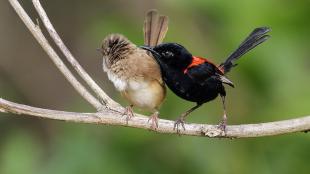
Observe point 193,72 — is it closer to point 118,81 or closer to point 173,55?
point 173,55

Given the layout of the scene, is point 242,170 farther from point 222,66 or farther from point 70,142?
point 70,142

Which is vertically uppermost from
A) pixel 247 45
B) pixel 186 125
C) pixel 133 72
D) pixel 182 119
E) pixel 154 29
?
pixel 154 29

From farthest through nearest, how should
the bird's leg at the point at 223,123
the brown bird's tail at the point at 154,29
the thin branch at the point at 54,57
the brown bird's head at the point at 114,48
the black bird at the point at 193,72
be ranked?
1. the brown bird's tail at the point at 154,29
2. the brown bird's head at the point at 114,48
3. the black bird at the point at 193,72
4. the thin branch at the point at 54,57
5. the bird's leg at the point at 223,123

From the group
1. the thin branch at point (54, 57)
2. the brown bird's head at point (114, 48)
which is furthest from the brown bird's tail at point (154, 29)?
the thin branch at point (54, 57)

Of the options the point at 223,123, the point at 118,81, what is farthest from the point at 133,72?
the point at 223,123

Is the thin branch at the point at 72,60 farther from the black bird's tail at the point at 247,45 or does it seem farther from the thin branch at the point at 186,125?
the black bird's tail at the point at 247,45

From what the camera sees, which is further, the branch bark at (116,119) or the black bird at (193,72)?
the black bird at (193,72)

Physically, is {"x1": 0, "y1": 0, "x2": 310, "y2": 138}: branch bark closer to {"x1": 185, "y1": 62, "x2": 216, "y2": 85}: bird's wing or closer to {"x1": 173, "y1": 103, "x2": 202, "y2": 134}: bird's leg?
{"x1": 173, "y1": 103, "x2": 202, "y2": 134}: bird's leg
